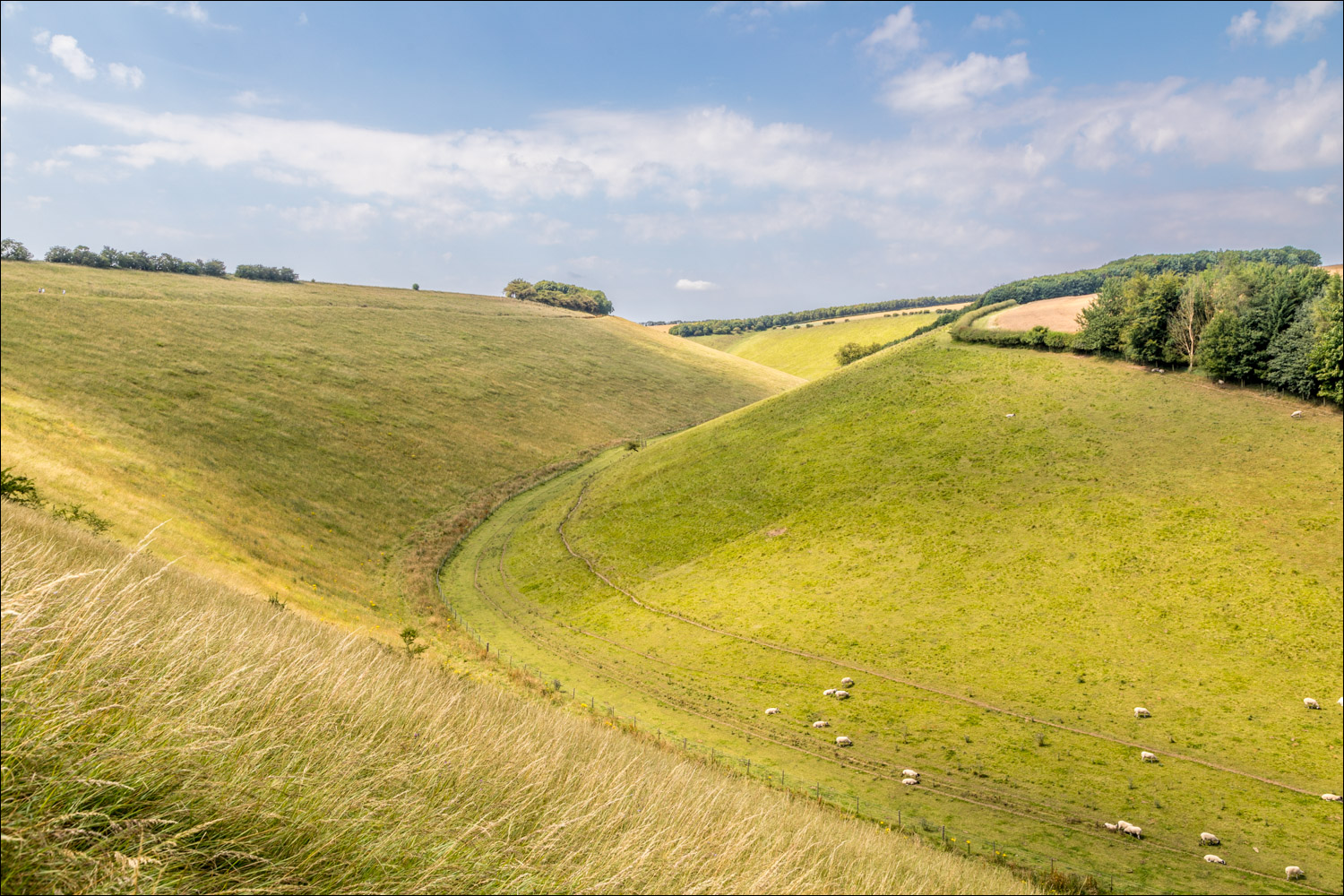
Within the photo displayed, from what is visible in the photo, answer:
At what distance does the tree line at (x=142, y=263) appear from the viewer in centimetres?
8375

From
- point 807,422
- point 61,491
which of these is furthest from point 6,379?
point 807,422

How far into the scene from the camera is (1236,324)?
4109cm

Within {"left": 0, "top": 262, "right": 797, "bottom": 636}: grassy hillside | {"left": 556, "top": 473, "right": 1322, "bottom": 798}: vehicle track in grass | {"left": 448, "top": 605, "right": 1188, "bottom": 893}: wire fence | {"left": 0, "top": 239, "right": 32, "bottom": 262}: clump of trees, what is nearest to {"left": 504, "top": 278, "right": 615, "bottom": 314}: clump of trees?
{"left": 0, "top": 262, "right": 797, "bottom": 636}: grassy hillside

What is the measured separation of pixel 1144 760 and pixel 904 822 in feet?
33.1

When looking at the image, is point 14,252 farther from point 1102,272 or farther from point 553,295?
point 1102,272

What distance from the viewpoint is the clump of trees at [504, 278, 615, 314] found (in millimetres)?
157913

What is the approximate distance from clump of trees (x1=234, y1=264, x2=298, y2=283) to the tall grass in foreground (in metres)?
131

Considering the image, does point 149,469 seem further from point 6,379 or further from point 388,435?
point 388,435

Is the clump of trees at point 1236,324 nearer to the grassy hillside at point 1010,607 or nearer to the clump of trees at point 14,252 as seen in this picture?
the grassy hillside at point 1010,607

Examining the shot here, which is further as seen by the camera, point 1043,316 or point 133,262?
point 133,262

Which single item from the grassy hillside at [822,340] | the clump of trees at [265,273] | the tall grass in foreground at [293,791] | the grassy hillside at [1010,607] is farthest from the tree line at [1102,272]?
the clump of trees at [265,273]

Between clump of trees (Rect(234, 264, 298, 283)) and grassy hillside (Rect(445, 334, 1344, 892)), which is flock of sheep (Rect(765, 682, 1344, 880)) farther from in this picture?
clump of trees (Rect(234, 264, 298, 283))

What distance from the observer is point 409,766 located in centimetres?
514

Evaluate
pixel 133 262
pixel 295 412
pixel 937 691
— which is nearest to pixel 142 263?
pixel 133 262
